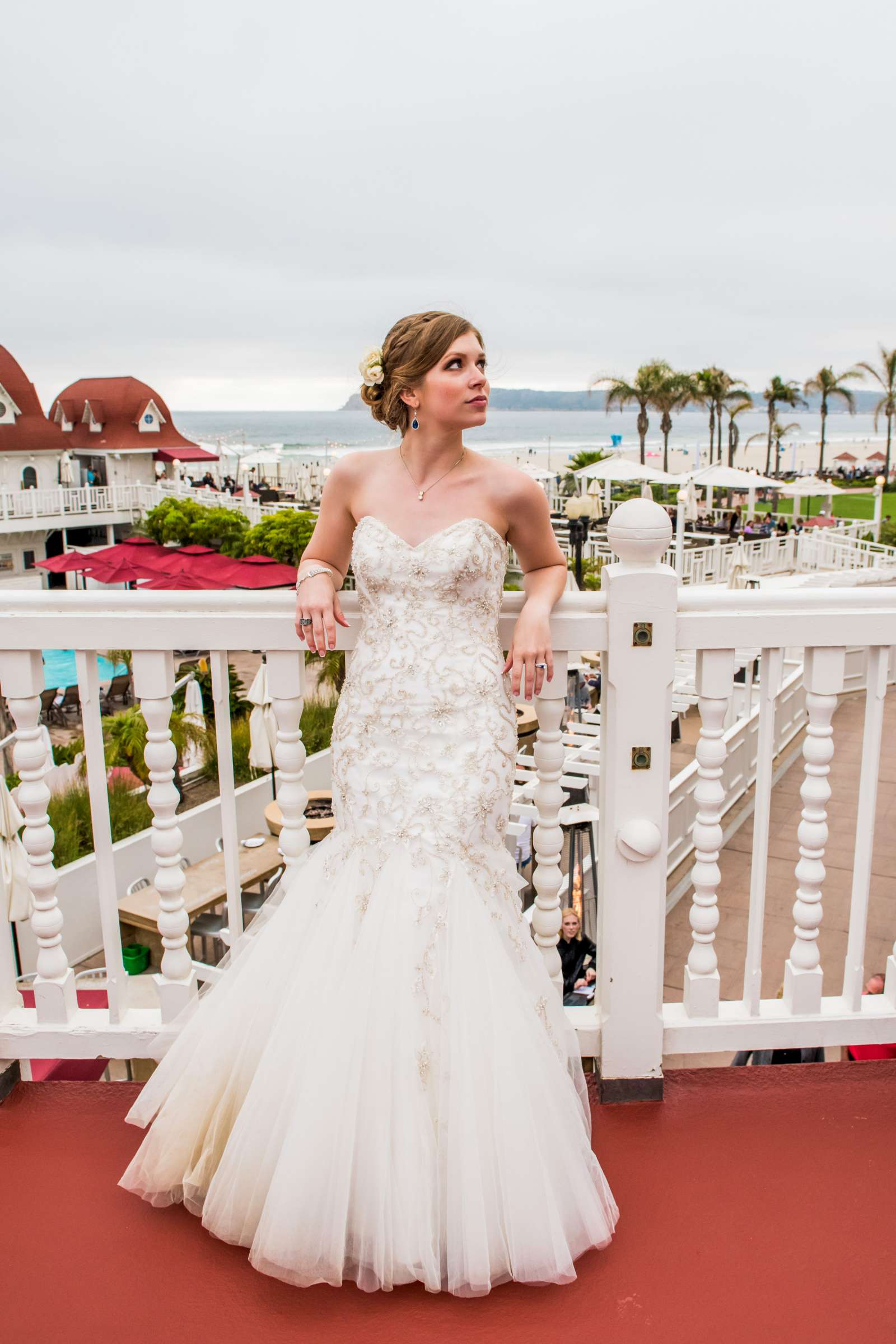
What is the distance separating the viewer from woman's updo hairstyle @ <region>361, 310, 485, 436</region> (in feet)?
5.83

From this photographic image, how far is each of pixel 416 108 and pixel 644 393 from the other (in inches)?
810

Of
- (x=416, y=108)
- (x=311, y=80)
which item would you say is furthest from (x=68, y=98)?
(x=416, y=108)

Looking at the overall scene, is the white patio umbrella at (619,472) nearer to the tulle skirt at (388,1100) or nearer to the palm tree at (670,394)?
the tulle skirt at (388,1100)

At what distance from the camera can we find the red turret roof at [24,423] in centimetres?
3291

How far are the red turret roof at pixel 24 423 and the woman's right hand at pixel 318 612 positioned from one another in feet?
115

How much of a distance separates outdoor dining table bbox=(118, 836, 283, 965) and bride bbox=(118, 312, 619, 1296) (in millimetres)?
4449

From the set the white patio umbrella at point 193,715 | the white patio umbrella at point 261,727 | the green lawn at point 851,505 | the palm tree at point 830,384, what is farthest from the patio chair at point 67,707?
the palm tree at point 830,384

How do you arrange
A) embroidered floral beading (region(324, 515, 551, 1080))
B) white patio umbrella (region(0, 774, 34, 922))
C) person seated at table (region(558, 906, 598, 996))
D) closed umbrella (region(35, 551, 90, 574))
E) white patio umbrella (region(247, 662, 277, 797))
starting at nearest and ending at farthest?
embroidered floral beading (region(324, 515, 551, 1080))
white patio umbrella (region(0, 774, 34, 922))
person seated at table (region(558, 906, 598, 996))
white patio umbrella (region(247, 662, 277, 797))
closed umbrella (region(35, 551, 90, 574))

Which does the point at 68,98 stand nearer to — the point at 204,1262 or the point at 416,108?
the point at 416,108

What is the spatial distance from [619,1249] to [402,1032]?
22.2 inches

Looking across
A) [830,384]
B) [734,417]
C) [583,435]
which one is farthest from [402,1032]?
[583,435]

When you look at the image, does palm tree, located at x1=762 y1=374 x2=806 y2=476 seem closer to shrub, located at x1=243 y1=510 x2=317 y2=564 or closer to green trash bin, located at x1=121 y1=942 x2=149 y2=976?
shrub, located at x1=243 y1=510 x2=317 y2=564

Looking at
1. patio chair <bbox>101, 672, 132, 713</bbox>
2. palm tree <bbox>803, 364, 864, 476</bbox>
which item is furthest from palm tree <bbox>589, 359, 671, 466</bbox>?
patio chair <bbox>101, 672, 132, 713</bbox>

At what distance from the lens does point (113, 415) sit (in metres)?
38.3
